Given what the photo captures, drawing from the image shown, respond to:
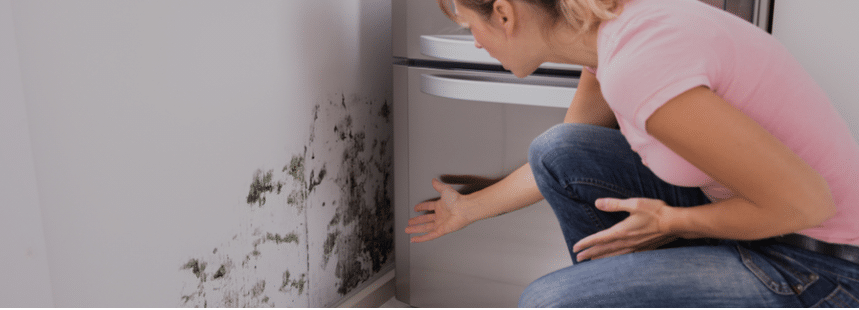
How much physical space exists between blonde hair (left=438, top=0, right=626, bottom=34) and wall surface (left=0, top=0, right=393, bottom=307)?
42 centimetres

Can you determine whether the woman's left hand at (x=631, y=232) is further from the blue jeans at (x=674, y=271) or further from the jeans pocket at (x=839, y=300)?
the jeans pocket at (x=839, y=300)

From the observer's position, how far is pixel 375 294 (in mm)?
1448

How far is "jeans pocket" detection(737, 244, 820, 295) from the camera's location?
28.8 inches

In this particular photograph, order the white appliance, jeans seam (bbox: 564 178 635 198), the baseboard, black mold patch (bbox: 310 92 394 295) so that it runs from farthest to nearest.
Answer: the baseboard < black mold patch (bbox: 310 92 394 295) < the white appliance < jeans seam (bbox: 564 178 635 198)

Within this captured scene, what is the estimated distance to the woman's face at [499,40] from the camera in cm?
83

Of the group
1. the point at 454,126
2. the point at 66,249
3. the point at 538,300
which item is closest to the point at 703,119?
the point at 538,300

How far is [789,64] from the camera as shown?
722mm

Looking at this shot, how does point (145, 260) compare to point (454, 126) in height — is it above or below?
below

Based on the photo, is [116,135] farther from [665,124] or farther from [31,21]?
[665,124]

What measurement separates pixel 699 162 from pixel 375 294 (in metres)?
0.93

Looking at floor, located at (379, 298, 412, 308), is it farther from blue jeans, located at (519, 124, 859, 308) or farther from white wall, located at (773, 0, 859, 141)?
white wall, located at (773, 0, 859, 141)

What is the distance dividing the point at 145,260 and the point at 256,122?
0.93 feet

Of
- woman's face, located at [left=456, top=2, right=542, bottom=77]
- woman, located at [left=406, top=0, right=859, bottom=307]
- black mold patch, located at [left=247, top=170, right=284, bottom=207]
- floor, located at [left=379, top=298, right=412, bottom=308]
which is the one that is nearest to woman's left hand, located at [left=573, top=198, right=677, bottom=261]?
woman, located at [left=406, top=0, right=859, bottom=307]

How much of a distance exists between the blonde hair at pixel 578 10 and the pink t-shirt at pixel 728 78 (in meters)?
0.01
